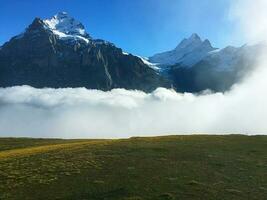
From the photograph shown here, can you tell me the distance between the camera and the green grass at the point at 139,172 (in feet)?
203

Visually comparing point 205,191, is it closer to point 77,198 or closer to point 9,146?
point 77,198

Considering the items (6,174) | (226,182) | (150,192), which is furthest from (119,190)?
(6,174)

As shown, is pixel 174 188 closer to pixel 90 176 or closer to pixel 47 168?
pixel 90 176

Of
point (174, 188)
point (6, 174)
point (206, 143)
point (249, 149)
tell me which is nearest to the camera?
point (174, 188)

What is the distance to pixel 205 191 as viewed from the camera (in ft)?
205

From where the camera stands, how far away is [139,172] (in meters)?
71.6

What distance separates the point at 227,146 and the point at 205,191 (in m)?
37.1

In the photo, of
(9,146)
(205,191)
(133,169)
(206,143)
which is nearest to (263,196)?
(205,191)

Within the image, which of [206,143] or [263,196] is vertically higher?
[206,143]

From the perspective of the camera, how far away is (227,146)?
98500 mm

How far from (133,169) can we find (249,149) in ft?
98.7

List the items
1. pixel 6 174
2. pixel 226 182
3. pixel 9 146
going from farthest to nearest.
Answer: pixel 9 146
pixel 6 174
pixel 226 182

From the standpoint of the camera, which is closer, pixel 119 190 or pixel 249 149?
pixel 119 190

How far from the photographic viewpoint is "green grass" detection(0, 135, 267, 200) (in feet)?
203
